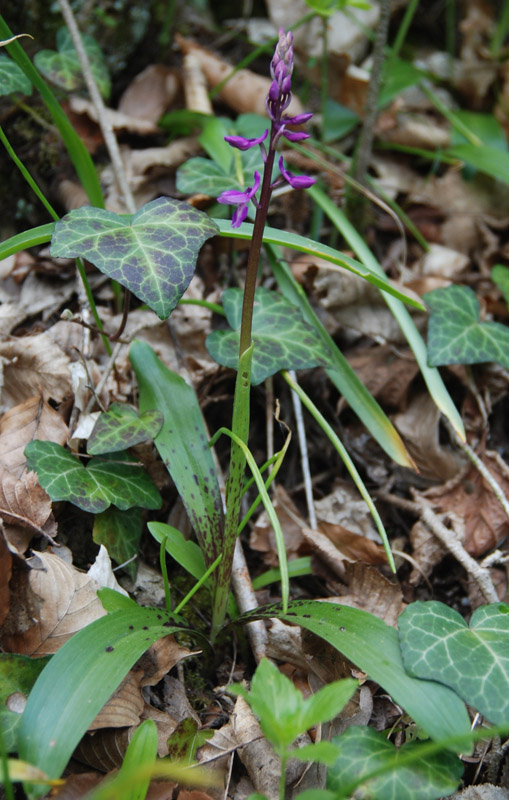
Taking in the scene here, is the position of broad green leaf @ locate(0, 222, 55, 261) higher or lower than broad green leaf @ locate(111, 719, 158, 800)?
higher

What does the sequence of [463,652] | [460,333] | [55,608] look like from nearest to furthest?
[463,652]
[55,608]
[460,333]

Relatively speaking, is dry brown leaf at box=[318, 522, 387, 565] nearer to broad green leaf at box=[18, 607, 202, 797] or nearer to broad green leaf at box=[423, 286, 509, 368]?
broad green leaf at box=[423, 286, 509, 368]

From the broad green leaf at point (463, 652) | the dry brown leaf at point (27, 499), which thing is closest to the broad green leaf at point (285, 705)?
the broad green leaf at point (463, 652)

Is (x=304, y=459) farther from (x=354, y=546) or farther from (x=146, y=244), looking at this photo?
(x=146, y=244)

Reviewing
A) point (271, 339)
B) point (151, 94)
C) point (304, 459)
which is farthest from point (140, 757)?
point (151, 94)

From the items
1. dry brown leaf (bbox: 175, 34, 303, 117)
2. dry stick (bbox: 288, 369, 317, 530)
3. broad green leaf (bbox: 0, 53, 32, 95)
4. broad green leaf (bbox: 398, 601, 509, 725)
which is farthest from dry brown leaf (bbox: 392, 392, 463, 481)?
broad green leaf (bbox: 0, 53, 32, 95)

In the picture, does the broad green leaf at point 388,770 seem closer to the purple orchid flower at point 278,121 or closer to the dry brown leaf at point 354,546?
the dry brown leaf at point 354,546
